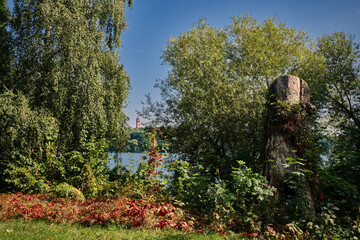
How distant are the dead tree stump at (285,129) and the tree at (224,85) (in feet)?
4.66

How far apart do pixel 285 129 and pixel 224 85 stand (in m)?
3.72

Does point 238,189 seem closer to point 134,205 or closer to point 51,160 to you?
point 134,205

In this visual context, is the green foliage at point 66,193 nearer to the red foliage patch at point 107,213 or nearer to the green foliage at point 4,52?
the red foliage patch at point 107,213

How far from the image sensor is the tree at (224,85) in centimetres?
992

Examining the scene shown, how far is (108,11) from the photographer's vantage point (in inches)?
521

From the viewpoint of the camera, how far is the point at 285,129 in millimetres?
6758

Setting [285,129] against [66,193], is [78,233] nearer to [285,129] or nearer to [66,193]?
[66,193]

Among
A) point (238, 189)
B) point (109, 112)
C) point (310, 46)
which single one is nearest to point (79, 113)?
point (109, 112)

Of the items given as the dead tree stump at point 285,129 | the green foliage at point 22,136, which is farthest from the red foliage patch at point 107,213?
the dead tree stump at point 285,129

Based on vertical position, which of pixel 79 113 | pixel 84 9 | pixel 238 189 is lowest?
pixel 238 189

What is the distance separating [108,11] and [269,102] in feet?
33.2

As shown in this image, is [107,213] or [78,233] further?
[107,213]

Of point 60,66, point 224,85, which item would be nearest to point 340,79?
point 224,85

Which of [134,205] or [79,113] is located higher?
[79,113]
